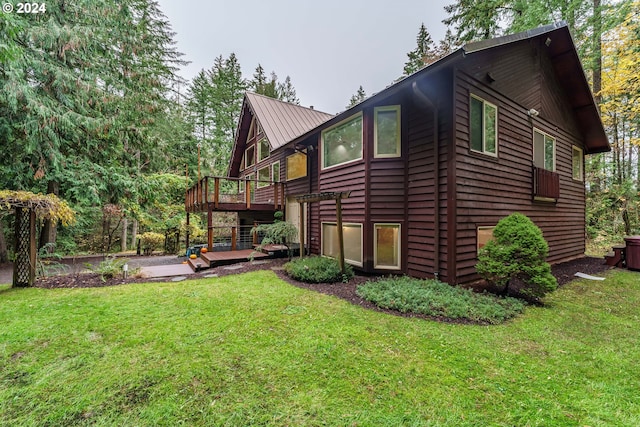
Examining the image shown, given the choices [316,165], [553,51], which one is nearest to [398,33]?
[553,51]

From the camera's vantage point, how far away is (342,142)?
7.45 m

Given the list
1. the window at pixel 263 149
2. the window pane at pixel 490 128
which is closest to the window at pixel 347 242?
the window pane at pixel 490 128

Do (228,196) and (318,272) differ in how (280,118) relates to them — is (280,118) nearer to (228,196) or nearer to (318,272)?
(228,196)

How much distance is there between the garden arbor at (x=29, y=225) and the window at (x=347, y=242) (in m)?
6.41

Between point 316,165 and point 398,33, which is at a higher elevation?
point 398,33

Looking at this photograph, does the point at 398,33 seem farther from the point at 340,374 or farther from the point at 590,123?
the point at 340,374

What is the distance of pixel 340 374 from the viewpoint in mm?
2555

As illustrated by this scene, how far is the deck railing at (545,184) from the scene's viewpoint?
7.21 meters

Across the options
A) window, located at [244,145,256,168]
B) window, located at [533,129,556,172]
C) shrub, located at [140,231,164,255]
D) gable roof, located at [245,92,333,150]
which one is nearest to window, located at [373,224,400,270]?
window, located at [533,129,556,172]

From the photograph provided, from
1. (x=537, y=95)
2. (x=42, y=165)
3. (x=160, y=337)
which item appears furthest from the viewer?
(x=42, y=165)

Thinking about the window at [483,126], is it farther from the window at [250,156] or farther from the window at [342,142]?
the window at [250,156]

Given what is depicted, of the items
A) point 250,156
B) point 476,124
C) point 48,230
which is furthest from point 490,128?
point 48,230

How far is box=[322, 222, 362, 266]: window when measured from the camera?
6762mm

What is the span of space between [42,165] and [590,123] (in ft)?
66.6
